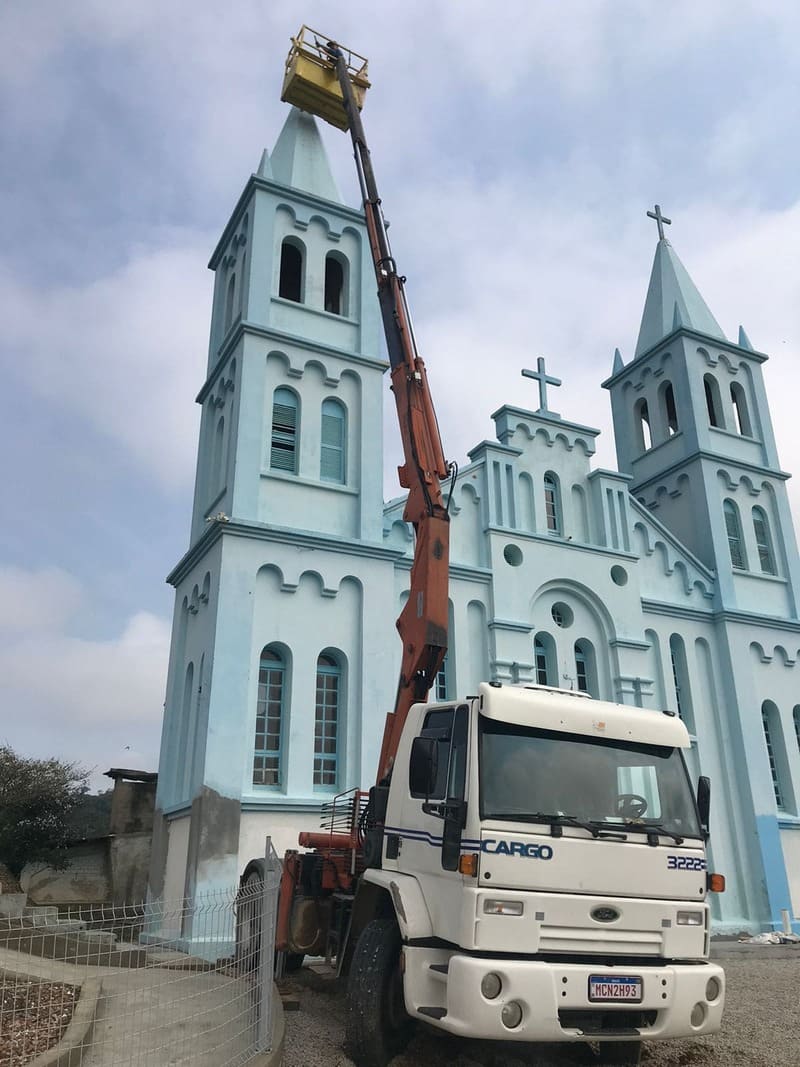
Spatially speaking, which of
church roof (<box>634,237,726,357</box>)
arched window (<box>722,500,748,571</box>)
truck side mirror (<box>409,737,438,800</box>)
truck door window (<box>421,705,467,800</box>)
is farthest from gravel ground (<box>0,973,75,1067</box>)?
church roof (<box>634,237,726,357</box>)

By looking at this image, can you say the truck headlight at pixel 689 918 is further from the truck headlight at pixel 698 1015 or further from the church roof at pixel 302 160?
the church roof at pixel 302 160

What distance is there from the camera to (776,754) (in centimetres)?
2273

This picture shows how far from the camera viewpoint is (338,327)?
68.5ft

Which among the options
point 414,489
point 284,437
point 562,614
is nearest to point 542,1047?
point 414,489

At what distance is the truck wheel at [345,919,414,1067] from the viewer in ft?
22.9

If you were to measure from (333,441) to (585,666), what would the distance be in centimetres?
817

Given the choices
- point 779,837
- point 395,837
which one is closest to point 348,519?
point 395,837

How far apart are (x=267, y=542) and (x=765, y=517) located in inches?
618

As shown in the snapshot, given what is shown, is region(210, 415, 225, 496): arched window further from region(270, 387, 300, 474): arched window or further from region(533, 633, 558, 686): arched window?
region(533, 633, 558, 686): arched window

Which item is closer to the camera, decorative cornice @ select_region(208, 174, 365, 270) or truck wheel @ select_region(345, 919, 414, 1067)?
truck wheel @ select_region(345, 919, 414, 1067)

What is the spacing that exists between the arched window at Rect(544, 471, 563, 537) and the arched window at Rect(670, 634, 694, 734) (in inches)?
167

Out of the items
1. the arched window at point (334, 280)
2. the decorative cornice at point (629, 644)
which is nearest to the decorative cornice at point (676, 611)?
the decorative cornice at point (629, 644)

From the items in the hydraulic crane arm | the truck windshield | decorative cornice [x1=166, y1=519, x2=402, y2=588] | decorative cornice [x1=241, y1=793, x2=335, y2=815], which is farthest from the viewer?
decorative cornice [x1=166, y1=519, x2=402, y2=588]

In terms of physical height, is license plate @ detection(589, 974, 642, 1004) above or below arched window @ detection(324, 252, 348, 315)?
below
